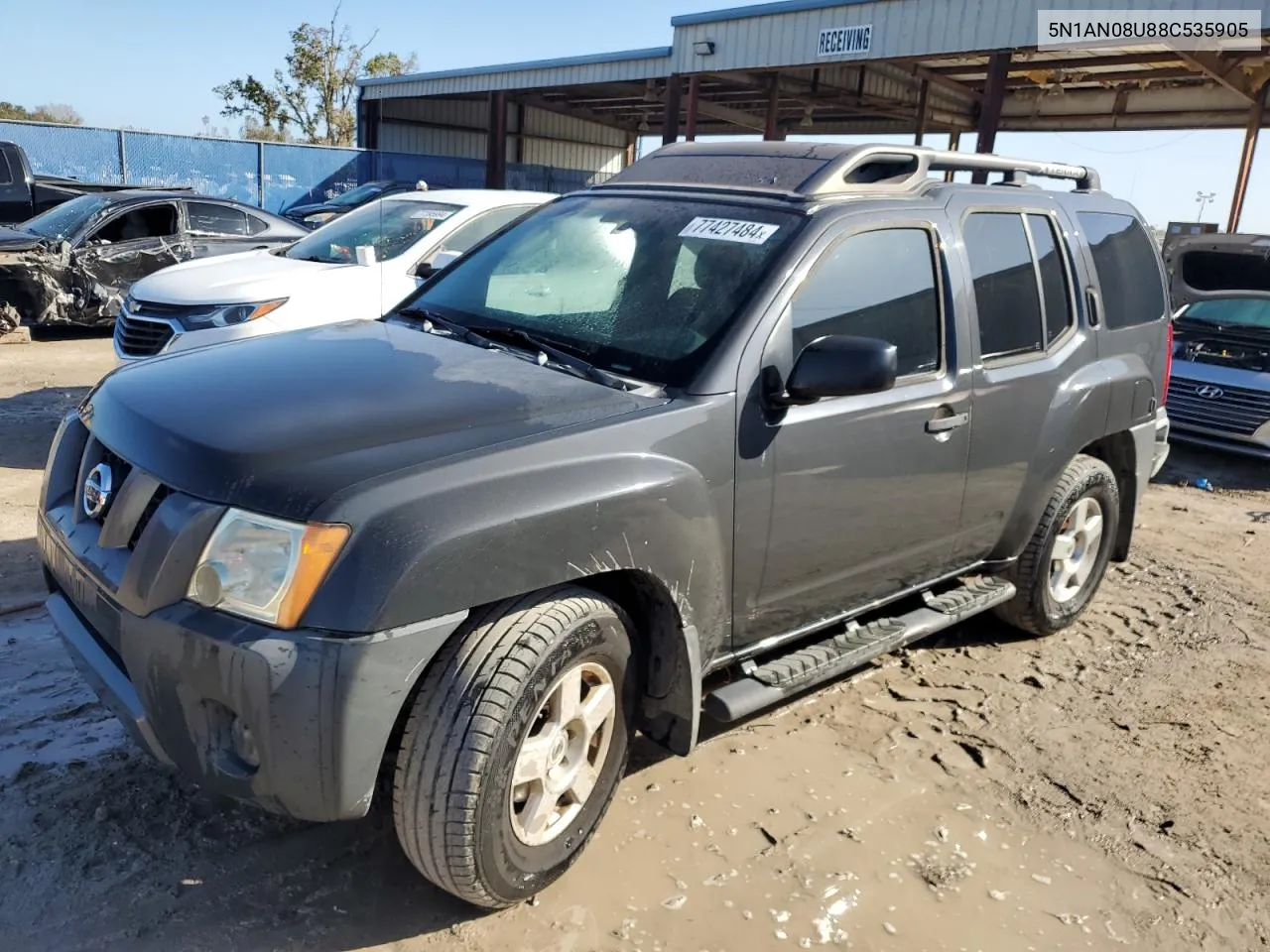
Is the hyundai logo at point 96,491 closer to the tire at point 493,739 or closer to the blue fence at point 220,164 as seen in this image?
the tire at point 493,739

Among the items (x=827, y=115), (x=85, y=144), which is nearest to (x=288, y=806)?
(x=85, y=144)

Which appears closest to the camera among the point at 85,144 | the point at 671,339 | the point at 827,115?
the point at 671,339

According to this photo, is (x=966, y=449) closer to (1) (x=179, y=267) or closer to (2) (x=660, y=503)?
(2) (x=660, y=503)

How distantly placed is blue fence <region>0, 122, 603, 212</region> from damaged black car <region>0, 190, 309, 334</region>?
936 centimetres

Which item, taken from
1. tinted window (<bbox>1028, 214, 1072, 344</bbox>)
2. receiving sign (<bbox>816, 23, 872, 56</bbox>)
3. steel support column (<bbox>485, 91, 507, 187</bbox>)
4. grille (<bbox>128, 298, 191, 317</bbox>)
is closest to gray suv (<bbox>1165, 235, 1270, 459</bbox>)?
tinted window (<bbox>1028, 214, 1072, 344</bbox>)

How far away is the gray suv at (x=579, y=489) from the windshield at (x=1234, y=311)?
5808 mm

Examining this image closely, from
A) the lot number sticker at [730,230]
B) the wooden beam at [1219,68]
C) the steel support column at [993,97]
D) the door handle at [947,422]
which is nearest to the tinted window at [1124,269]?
the door handle at [947,422]

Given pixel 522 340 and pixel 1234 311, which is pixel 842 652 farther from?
pixel 1234 311

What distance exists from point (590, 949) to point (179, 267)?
20.9 ft

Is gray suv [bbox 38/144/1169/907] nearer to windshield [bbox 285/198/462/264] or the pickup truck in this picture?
windshield [bbox 285/198/462/264]

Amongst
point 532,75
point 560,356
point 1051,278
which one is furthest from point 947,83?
point 560,356

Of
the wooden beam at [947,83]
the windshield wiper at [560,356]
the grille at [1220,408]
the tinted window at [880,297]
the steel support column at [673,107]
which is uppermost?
the wooden beam at [947,83]

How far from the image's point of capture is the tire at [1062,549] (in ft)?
14.2

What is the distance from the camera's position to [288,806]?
2.26 meters
